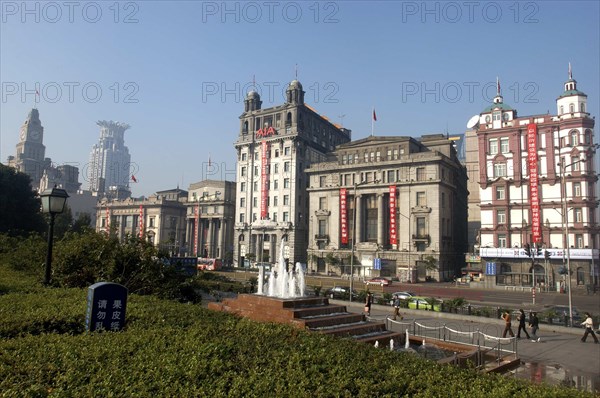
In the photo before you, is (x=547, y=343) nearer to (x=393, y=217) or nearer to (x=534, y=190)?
(x=534, y=190)

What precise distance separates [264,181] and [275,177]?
7.50ft

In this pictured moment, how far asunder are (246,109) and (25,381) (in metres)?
92.2

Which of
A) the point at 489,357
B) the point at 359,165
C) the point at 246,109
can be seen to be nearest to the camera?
the point at 489,357

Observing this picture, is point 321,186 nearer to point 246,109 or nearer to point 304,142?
point 304,142

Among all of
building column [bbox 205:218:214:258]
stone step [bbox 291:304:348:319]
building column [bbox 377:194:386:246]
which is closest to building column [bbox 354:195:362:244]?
building column [bbox 377:194:386:246]

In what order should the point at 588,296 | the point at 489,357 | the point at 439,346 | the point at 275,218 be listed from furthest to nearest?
the point at 275,218 < the point at 588,296 < the point at 439,346 < the point at 489,357

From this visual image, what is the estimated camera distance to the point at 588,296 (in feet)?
155

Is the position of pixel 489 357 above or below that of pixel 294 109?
below

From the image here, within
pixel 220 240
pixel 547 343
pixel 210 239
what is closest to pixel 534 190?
pixel 547 343

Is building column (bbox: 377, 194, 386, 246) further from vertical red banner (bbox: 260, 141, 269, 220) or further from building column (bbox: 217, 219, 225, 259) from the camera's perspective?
building column (bbox: 217, 219, 225, 259)

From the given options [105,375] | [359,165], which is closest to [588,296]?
[359,165]

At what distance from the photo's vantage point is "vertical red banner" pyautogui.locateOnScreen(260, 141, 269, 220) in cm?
8462

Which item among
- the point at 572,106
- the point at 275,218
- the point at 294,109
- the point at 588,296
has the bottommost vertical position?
the point at 588,296

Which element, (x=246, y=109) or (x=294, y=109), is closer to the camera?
(x=294, y=109)
